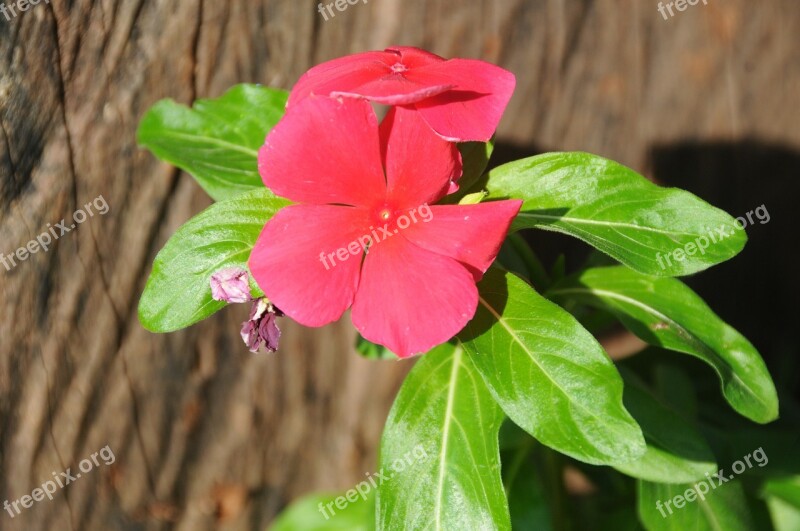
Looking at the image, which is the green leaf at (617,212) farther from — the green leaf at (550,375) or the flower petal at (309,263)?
the flower petal at (309,263)

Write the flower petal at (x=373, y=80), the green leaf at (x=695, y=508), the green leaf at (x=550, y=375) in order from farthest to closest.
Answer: the green leaf at (x=695, y=508), the green leaf at (x=550, y=375), the flower petal at (x=373, y=80)

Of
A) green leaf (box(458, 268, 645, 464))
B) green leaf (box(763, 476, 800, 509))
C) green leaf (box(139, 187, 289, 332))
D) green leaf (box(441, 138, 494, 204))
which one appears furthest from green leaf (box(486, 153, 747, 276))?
green leaf (box(763, 476, 800, 509))

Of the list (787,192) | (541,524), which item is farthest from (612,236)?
(787,192)

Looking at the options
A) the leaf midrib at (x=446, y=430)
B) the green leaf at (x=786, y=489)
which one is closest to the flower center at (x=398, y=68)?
the leaf midrib at (x=446, y=430)

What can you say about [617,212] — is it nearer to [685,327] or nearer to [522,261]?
[685,327]

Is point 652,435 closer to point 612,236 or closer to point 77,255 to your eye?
point 612,236

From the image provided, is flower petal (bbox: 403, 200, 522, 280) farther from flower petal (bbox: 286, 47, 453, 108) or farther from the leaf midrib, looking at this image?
the leaf midrib
